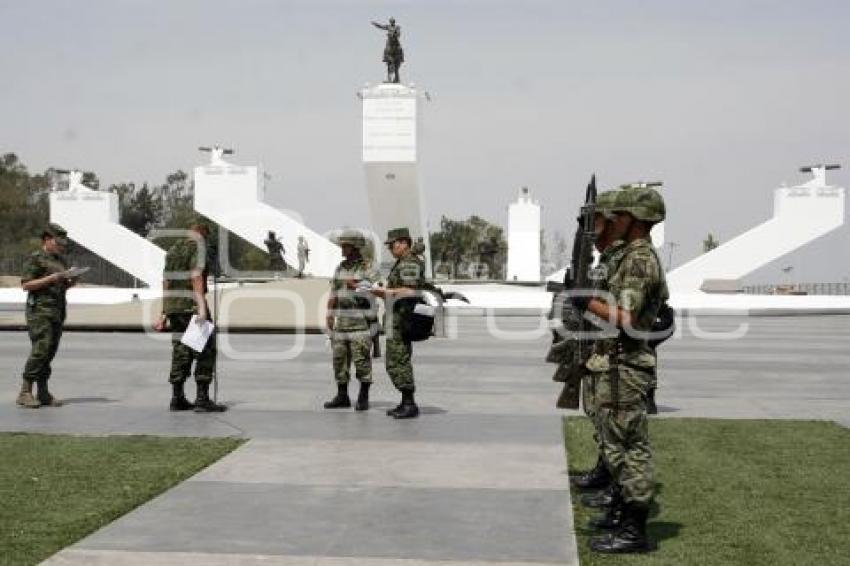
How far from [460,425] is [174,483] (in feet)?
9.41

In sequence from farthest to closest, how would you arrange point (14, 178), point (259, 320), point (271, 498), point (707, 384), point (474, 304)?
1. point (14, 178)
2. point (474, 304)
3. point (259, 320)
4. point (707, 384)
5. point (271, 498)

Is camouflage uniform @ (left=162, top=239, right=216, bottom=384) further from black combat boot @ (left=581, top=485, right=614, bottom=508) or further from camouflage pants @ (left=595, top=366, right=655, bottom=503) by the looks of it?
camouflage pants @ (left=595, top=366, right=655, bottom=503)

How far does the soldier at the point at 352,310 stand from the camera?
857 cm

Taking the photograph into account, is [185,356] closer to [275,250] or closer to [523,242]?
[275,250]

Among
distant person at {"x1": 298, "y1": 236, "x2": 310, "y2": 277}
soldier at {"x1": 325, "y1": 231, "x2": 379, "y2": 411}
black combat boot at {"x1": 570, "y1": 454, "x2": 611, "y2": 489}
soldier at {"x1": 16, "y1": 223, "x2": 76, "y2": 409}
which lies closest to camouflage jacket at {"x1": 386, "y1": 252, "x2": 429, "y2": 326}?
soldier at {"x1": 325, "y1": 231, "x2": 379, "y2": 411}

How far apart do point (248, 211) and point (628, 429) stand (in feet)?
144

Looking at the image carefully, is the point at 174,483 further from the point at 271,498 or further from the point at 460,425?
the point at 460,425

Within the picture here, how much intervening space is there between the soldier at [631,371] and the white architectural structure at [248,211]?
4048 centimetres

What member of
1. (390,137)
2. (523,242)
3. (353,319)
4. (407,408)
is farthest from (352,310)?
(523,242)

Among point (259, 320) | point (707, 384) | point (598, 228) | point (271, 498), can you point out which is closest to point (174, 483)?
point (271, 498)

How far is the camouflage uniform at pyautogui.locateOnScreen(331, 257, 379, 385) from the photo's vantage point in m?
8.58

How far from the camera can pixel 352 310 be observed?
856 centimetres

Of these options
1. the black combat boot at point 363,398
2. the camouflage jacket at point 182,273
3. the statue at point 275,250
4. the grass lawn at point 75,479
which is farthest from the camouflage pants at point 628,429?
the statue at point 275,250

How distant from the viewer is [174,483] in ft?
19.6
